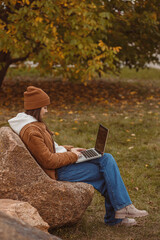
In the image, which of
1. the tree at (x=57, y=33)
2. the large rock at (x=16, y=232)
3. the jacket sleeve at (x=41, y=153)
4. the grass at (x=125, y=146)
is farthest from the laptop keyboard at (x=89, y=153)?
the tree at (x=57, y=33)

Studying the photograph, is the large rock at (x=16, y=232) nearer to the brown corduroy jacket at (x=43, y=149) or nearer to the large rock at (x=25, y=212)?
the large rock at (x=25, y=212)

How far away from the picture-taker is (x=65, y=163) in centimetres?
377

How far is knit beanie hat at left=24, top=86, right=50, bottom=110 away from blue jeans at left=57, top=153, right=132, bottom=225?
0.69m

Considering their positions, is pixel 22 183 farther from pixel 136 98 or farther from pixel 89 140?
pixel 136 98

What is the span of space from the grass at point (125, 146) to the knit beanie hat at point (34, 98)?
4.15ft

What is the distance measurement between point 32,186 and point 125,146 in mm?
3569

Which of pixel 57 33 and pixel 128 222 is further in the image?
pixel 57 33

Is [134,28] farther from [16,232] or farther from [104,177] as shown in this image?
[16,232]

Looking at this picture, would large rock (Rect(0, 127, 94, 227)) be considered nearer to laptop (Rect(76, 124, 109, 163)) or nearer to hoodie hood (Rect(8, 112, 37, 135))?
hoodie hood (Rect(8, 112, 37, 135))

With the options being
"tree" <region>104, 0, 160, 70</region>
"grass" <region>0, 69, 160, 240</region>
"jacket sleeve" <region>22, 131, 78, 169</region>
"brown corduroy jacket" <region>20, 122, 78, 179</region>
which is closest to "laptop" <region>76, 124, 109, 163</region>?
"brown corduroy jacket" <region>20, 122, 78, 179</region>

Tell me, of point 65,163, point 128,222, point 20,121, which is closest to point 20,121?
point 20,121

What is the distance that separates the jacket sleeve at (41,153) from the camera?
141 inches

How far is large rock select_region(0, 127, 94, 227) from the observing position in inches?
134

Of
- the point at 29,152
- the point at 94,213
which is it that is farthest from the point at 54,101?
the point at 29,152
